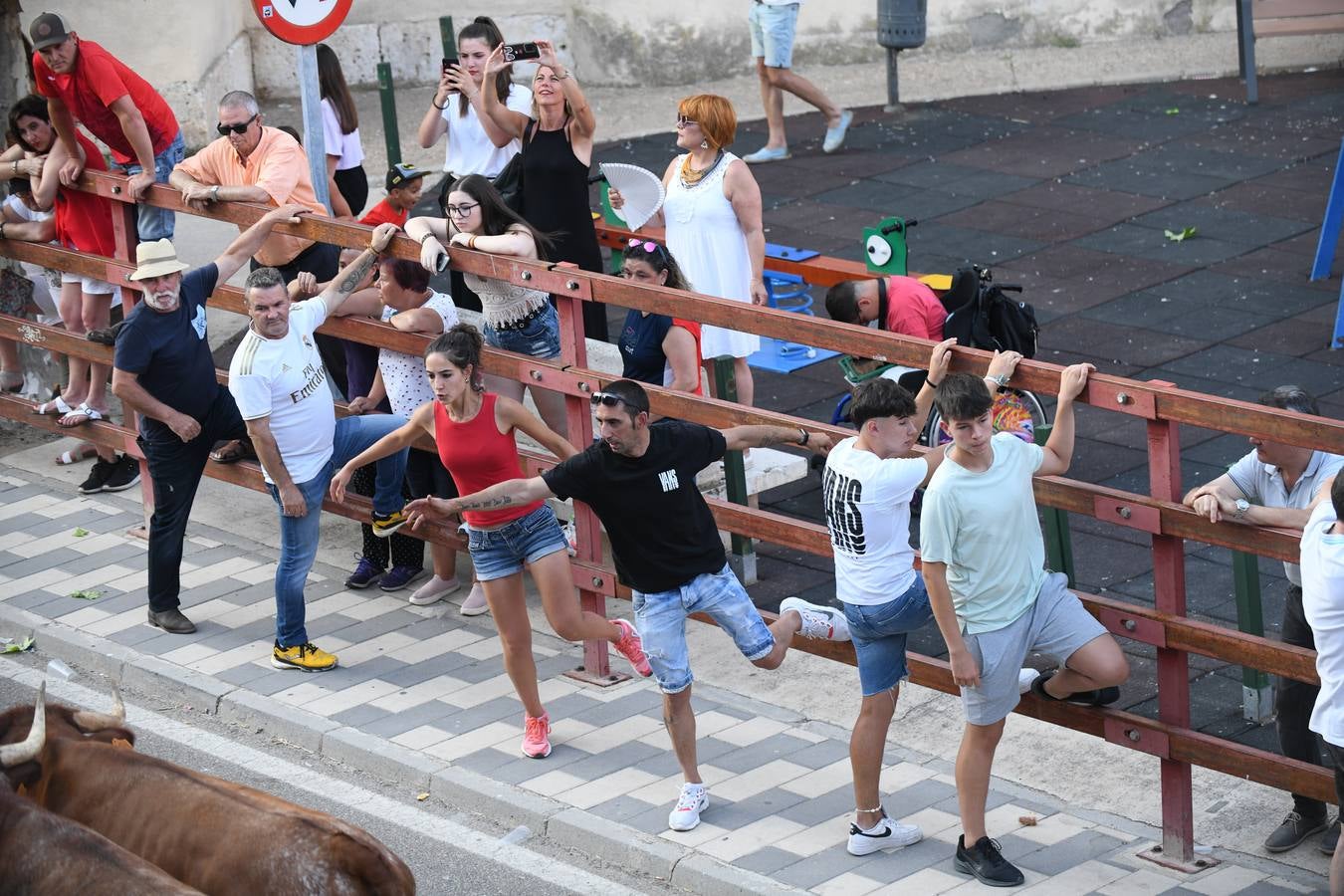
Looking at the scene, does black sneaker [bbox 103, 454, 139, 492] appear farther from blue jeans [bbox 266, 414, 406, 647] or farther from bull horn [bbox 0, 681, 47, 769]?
bull horn [bbox 0, 681, 47, 769]

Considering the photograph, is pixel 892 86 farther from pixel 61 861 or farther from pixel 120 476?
pixel 61 861

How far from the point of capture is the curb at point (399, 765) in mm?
6879

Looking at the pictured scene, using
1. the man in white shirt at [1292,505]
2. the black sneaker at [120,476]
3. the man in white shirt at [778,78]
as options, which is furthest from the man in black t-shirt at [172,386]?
the man in white shirt at [778,78]

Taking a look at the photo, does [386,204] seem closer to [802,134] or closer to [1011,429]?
[1011,429]

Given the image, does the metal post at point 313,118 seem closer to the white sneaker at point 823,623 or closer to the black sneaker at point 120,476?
the black sneaker at point 120,476

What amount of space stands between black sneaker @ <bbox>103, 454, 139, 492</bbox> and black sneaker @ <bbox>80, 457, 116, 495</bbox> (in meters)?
0.01

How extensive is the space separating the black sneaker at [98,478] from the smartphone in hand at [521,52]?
3247mm

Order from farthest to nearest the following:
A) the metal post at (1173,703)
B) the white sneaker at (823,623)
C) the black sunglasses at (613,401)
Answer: the white sneaker at (823,623), the black sunglasses at (613,401), the metal post at (1173,703)

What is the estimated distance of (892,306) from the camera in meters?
9.54

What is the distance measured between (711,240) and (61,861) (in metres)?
5.78

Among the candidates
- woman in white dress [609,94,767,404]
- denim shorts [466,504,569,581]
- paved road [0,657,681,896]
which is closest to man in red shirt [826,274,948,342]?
woman in white dress [609,94,767,404]

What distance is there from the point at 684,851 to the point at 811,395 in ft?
16.0

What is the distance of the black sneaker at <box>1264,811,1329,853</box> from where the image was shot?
6.77 metres

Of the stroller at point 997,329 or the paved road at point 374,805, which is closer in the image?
the paved road at point 374,805
